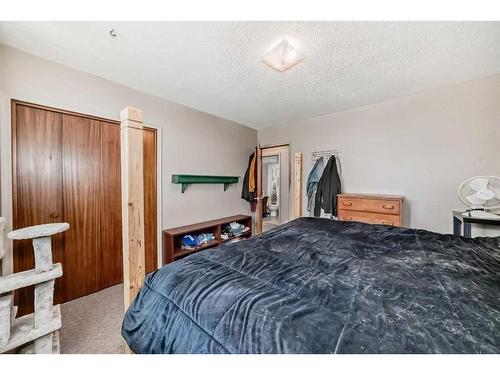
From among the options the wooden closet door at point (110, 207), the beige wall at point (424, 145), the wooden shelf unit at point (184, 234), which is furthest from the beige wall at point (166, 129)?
the beige wall at point (424, 145)

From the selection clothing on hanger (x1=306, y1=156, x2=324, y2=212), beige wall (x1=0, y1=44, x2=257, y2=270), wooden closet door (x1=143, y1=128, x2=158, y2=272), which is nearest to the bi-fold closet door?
beige wall (x1=0, y1=44, x2=257, y2=270)

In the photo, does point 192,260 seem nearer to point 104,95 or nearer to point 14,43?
point 104,95

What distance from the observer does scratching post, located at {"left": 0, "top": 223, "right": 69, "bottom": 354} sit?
3.79 feet

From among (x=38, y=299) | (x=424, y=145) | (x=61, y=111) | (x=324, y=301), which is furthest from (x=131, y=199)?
(x=424, y=145)

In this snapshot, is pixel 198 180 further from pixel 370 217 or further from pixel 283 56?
pixel 370 217

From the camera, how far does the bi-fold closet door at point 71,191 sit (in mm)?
1728

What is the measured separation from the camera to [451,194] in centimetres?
233

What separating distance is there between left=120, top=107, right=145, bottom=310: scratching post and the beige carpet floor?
516 mm

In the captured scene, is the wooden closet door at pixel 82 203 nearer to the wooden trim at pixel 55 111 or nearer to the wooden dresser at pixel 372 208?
the wooden trim at pixel 55 111

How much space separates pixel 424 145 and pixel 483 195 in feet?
2.67

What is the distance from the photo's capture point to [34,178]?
177cm

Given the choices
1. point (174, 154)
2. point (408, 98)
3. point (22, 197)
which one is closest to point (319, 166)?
point (408, 98)

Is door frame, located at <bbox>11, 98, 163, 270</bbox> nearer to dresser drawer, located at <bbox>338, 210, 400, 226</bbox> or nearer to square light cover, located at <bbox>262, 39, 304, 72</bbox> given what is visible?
square light cover, located at <bbox>262, 39, 304, 72</bbox>
